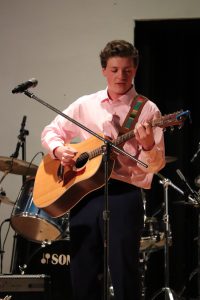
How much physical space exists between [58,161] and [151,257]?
210cm

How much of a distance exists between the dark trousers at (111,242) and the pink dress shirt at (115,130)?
0.26ft

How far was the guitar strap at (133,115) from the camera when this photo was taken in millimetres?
2592

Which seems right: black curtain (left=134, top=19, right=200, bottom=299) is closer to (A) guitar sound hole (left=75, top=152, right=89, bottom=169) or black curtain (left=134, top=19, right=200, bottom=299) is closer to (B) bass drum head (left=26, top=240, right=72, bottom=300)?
(B) bass drum head (left=26, top=240, right=72, bottom=300)

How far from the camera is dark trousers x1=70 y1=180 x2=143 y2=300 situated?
2434 mm

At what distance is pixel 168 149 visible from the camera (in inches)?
186

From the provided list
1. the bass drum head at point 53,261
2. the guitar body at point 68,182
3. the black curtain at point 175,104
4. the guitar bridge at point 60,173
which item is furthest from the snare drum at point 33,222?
the black curtain at point 175,104

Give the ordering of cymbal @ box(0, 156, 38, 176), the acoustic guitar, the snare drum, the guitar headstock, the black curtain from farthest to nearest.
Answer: the black curtain < cymbal @ box(0, 156, 38, 176) < the snare drum < the acoustic guitar < the guitar headstock

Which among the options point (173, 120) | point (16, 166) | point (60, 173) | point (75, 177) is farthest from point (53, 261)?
point (173, 120)

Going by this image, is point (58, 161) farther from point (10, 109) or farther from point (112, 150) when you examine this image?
point (10, 109)

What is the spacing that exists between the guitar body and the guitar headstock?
333 millimetres

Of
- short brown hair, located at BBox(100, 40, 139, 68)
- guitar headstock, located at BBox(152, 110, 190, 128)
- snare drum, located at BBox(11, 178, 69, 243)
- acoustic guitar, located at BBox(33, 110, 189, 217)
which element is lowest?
snare drum, located at BBox(11, 178, 69, 243)

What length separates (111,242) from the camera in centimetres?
248

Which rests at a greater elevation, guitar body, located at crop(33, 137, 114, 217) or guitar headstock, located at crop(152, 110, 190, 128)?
guitar headstock, located at crop(152, 110, 190, 128)

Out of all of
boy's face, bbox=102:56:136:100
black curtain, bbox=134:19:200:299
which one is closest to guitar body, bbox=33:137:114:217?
boy's face, bbox=102:56:136:100
